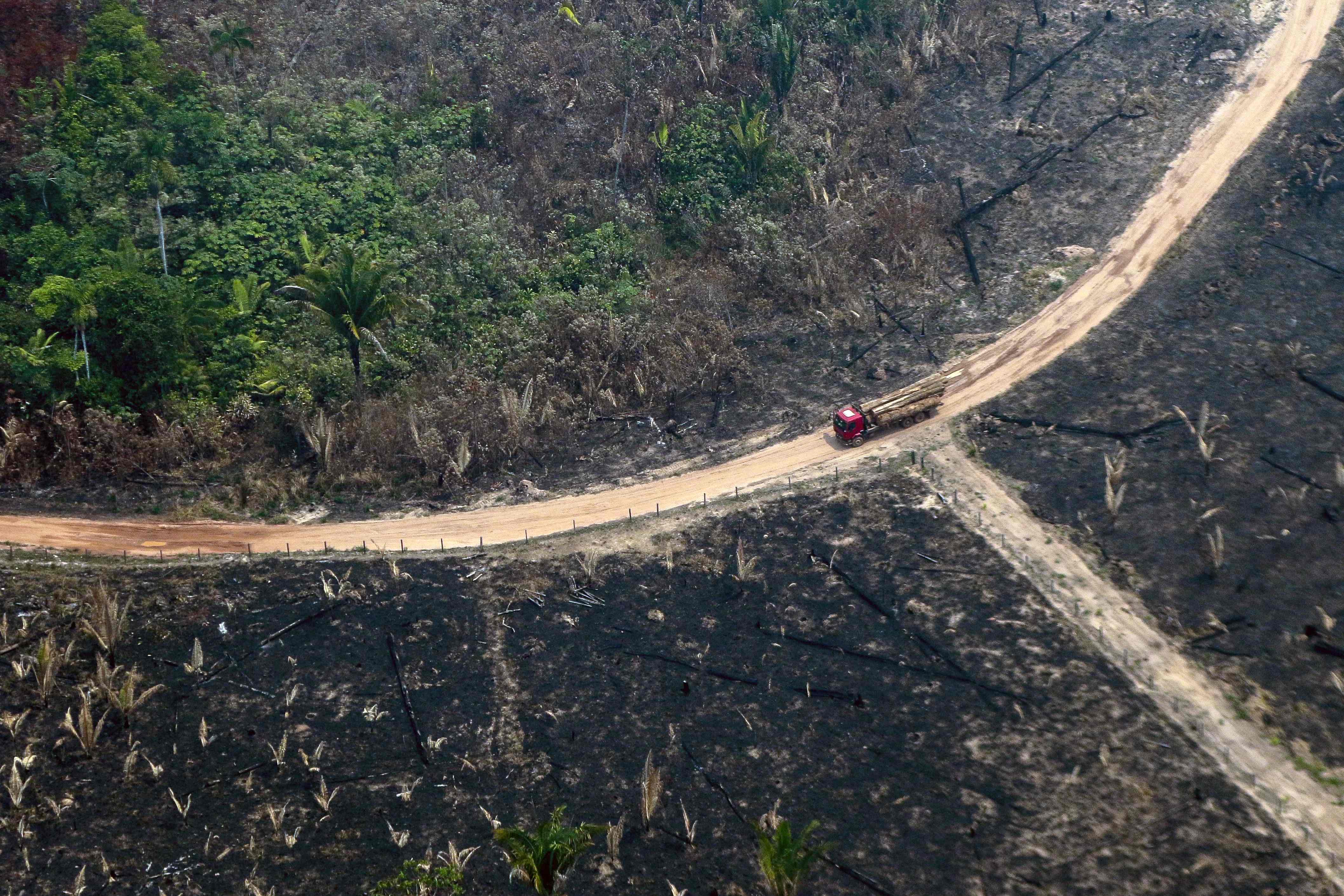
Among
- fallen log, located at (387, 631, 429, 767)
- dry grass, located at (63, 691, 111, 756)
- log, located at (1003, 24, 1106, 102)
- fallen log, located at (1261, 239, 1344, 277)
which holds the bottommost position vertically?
fallen log, located at (387, 631, 429, 767)

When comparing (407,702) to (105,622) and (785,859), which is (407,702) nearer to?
(105,622)

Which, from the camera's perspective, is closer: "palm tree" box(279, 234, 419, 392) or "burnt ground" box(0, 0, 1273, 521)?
"burnt ground" box(0, 0, 1273, 521)

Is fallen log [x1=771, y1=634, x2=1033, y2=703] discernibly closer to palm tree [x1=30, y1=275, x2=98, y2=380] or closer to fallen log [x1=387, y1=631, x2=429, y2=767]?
fallen log [x1=387, y1=631, x2=429, y2=767]

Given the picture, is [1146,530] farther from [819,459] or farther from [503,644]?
[503,644]

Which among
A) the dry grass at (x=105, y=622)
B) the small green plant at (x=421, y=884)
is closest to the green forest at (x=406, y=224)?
the dry grass at (x=105, y=622)

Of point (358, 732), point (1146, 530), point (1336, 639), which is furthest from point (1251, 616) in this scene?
point (358, 732)

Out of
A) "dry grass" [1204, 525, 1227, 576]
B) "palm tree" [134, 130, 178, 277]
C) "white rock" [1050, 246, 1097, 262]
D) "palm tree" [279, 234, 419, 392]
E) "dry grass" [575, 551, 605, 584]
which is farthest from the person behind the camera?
"palm tree" [134, 130, 178, 277]

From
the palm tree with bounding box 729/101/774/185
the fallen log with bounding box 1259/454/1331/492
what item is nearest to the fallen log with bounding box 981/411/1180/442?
the fallen log with bounding box 1259/454/1331/492
